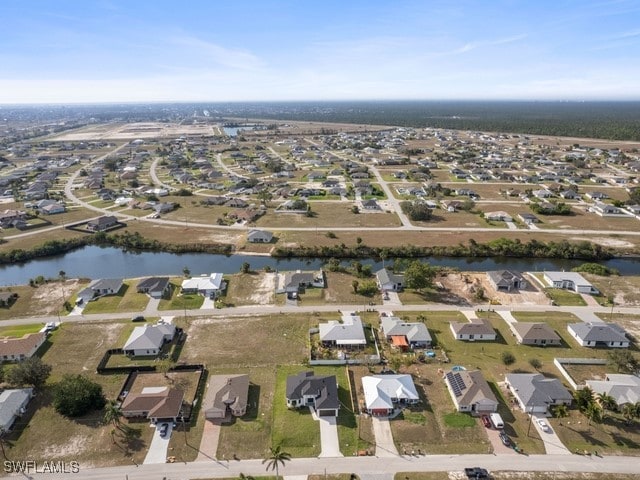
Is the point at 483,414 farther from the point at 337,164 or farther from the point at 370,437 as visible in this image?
the point at 337,164

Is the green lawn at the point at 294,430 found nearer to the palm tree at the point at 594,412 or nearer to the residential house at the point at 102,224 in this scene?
the palm tree at the point at 594,412

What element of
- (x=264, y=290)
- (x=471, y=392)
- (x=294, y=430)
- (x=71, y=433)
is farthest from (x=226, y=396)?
(x=264, y=290)

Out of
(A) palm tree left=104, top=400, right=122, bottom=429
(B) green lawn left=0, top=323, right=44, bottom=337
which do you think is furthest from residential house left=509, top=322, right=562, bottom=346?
(B) green lawn left=0, top=323, right=44, bottom=337

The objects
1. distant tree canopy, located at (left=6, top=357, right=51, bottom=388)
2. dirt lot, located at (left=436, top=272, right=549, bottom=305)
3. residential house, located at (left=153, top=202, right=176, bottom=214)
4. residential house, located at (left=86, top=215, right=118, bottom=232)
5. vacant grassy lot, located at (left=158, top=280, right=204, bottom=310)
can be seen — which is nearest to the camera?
distant tree canopy, located at (left=6, top=357, right=51, bottom=388)

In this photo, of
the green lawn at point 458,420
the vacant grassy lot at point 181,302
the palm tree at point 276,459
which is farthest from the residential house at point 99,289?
the green lawn at point 458,420

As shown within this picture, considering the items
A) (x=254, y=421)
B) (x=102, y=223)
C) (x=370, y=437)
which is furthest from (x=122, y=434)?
(x=102, y=223)

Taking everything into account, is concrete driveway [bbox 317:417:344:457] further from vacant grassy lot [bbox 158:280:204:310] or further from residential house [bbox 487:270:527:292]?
residential house [bbox 487:270:527:292]
